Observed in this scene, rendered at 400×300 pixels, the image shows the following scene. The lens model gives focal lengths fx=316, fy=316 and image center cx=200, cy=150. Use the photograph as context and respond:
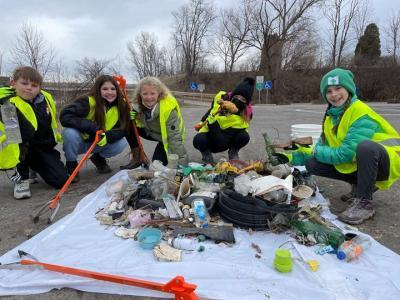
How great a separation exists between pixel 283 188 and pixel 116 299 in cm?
128

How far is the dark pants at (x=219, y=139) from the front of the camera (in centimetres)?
399

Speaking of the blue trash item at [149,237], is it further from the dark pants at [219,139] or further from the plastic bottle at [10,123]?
the dark pants at [219,139]

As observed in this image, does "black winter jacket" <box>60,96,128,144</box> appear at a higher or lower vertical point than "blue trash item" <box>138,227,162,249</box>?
higher

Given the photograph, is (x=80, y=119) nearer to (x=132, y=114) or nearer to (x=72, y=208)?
(x=132, y=114)

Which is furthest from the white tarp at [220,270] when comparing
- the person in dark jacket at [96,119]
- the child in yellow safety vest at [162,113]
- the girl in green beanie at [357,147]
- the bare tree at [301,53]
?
the bare tree at [301,53]

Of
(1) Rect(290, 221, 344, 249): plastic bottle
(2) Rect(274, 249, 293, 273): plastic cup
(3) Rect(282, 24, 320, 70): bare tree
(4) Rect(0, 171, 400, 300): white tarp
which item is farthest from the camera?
(3) Rect(282, 24, 320, 70): bare tree

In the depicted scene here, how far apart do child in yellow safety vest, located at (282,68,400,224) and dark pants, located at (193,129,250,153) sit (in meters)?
1.41

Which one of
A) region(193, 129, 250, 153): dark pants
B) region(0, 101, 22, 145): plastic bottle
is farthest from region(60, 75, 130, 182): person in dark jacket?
region(193, 129, 250, 153): dark pants

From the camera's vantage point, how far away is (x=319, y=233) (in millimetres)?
2041

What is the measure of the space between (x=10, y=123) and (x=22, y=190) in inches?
25.9

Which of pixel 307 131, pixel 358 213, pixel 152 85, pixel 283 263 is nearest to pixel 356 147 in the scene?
pixel 358 213

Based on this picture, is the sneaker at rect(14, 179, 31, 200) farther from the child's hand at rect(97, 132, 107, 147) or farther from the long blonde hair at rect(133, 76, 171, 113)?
the long blonde hair at rect(133, 76, 171, 113)

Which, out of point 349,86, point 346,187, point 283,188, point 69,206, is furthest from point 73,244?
point 346,187

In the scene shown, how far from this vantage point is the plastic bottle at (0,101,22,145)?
295 centimetres
